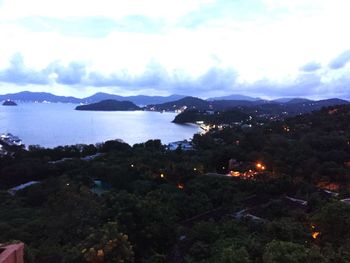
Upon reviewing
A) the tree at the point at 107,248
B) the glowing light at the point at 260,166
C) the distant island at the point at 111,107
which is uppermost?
the tree at the point at 107,248

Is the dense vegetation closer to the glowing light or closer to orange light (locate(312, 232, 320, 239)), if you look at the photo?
orange light (locate(312, 232, 320, 239))

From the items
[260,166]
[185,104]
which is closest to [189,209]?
[260,166]

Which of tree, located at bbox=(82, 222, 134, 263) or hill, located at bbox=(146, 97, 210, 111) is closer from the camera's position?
tree, located at bbox=(82, 222, 134, 263)

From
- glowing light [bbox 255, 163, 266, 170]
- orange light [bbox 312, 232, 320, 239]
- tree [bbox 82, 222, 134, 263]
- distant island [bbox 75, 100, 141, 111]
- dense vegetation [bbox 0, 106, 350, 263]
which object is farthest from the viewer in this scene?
distant island [bbox 75, 100, 141, 111]

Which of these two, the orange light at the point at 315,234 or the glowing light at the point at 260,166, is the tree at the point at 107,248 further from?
the glowing light at the point at 260,166

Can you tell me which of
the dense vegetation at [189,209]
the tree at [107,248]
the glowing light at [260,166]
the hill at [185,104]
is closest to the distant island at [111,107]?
the hill at [185,104]

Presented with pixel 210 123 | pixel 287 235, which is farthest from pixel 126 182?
pixel 210 123

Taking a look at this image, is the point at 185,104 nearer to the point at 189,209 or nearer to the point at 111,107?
the point at 111,107

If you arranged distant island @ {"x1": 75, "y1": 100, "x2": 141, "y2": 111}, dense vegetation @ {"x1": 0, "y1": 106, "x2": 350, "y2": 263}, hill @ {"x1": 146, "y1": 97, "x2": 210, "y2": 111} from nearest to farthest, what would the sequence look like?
dense vegetation @ {"x1": 0, "y1": 106, "x2": 350, "y2": 263}
hill @ {"x1": 146, "y1": 97, "x2": 210, "y2": 111}
distant island @ {"x1": 75, "y1": 100, "x2": 141, "y2": 111}

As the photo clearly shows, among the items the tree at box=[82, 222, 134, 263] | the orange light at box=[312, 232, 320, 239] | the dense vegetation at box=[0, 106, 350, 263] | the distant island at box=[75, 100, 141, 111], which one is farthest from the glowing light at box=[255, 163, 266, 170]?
the distant island at box=[75, 100, 141, 111]
